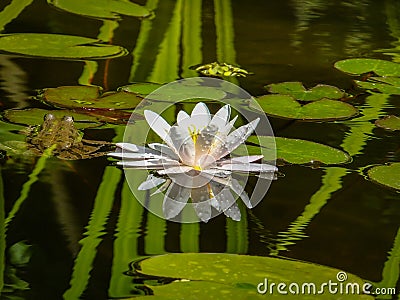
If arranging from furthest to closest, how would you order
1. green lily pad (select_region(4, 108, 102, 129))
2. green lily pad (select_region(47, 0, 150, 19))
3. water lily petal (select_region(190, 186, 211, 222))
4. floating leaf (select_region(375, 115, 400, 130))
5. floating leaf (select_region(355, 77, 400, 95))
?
green lily pad (select_region(47, 0, 150, 19)) < floating leaf (select_region(355, 77, 400, 95)) < floating leaf (select_region(375, 115, 400, 130)) < green lily pad (select_region(4, 108, 102, 129)) < water lily petal (select_region(190, 186, 211, 222))

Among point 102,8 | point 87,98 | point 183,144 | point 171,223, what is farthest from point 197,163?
point 102,8

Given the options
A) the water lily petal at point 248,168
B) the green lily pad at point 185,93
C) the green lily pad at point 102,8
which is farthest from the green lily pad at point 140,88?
the green lily pad at point 102,8

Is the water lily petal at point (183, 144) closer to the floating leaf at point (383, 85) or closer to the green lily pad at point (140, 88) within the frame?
the green lily pad at point (140, 88)

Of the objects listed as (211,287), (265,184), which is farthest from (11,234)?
(265,184)

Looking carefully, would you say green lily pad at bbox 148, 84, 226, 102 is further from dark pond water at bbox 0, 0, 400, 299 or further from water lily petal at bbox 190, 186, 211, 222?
water lily petal at bbox 190, 186, 211, 222

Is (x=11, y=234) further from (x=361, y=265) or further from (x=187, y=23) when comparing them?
(x=187, y=23)

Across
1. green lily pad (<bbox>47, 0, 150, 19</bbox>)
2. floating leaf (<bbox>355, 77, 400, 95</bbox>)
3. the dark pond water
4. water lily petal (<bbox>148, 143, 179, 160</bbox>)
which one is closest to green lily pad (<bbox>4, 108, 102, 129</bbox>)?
→ the dark pond water
